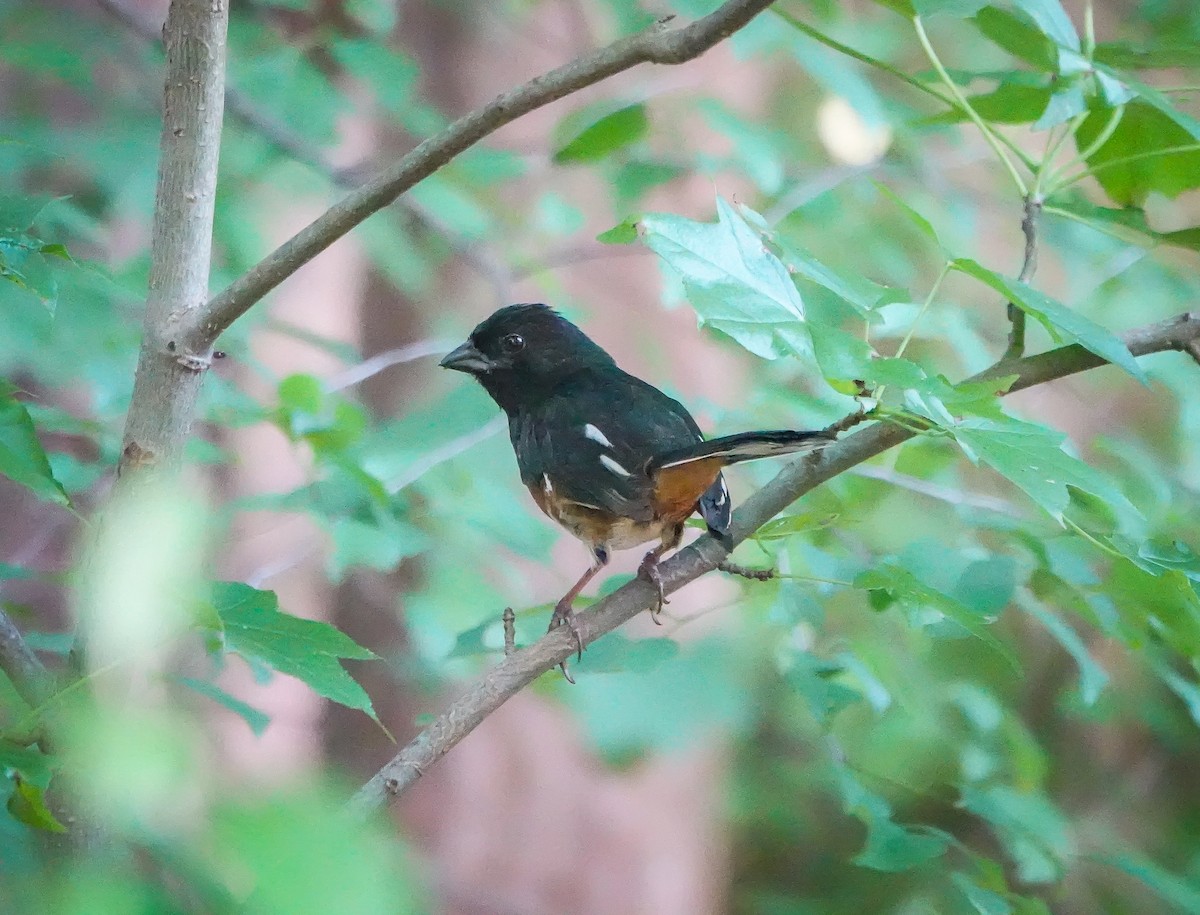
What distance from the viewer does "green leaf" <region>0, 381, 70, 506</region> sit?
1.02 metres

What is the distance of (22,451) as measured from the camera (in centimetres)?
103

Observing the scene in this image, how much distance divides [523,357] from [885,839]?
1.26 metres

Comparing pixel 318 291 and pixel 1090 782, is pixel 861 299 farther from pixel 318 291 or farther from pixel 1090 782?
pixel 1090 782

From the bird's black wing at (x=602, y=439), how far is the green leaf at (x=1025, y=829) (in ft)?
2.36

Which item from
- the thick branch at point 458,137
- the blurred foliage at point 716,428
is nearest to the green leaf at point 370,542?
the blurred foliage at point 716,428

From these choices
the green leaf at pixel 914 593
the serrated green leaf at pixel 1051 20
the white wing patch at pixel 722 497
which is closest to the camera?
the green leaf at pixel 914 593

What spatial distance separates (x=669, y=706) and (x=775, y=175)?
1.33 m

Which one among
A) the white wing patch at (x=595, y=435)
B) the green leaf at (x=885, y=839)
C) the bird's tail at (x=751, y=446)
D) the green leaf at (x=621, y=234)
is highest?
the green leaf at (x=621, y=234)

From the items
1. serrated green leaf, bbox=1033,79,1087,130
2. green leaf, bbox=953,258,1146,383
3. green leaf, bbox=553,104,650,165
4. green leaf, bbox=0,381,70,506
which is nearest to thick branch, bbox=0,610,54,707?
green leaf, bbox=0,381,70,506

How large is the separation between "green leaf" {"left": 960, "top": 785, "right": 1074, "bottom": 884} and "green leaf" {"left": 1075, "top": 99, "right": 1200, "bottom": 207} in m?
0.95

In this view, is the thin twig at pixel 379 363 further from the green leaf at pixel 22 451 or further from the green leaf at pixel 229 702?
the green leaf at pixel 22 451

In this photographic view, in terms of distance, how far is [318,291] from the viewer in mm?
3729

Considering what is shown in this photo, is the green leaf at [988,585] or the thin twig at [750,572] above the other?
the thin twig at [750,572]

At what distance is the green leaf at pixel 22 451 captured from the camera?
1.02 m
